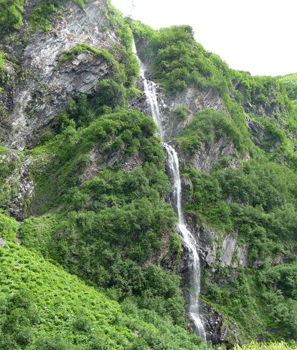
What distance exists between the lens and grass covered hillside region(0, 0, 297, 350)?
16156 mm

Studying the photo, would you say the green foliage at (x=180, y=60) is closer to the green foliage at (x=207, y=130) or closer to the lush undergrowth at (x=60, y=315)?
the green foliage at (x=207, y=130)

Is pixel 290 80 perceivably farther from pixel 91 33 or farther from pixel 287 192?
pixel 91 33

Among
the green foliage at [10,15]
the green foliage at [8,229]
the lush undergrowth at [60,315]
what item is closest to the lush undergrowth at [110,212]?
the green foliage at [8,229]

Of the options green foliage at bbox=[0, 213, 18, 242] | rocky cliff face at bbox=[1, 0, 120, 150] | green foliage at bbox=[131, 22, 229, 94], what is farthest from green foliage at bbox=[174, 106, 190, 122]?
green foliage at bbox=[0, 213, 18, 242]

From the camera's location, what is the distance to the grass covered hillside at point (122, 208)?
16156 mm

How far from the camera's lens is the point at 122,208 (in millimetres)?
23625

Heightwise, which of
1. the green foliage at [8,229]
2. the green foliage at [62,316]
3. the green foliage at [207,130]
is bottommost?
the green foliage at [62,316]

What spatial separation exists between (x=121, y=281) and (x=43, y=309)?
710cm

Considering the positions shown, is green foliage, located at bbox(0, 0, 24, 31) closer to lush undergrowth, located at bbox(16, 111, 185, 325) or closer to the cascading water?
lush undergrowth, located at bbox(16, 111, 185, 325)

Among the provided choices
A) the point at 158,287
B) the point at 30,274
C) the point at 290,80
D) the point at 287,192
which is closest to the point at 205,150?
the point at 287,192

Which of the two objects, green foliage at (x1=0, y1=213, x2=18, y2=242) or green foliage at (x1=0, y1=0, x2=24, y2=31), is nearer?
green foliage at (x1=0, y1=213, x2=18, y2=242)

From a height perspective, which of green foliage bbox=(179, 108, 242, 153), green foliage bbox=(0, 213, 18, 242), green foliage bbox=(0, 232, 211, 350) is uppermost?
green foliage bbox=(179, 108, 242, 153)

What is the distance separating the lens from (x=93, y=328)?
14367mm

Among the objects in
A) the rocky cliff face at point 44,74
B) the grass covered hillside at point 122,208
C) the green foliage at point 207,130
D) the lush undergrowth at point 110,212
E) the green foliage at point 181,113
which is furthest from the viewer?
the green foliage at point 181,113
